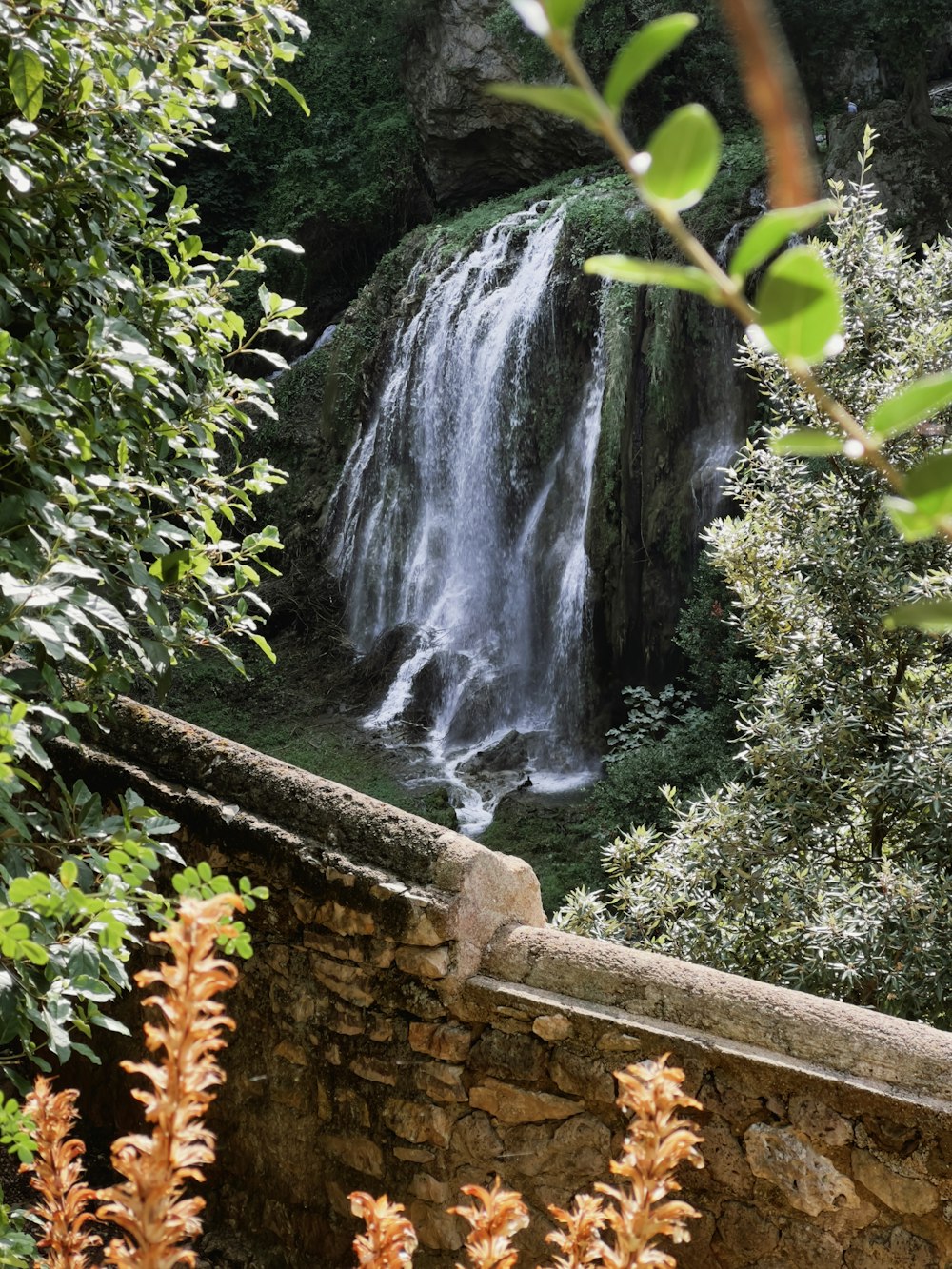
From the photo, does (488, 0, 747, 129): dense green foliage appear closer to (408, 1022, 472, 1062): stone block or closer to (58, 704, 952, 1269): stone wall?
(58, 704, 952, 1269): stone wall

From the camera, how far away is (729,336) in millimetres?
10180

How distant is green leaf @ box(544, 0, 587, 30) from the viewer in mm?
389

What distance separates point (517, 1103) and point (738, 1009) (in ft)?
1.82

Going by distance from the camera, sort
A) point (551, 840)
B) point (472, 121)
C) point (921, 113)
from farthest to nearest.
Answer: point (472, 121) < point (921, 113) < point (551, 840)

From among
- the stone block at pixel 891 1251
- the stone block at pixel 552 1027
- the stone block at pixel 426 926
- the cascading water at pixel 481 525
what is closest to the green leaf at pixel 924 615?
the stone block at pixel 891 1251

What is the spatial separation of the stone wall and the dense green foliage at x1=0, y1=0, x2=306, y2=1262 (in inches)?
21.2

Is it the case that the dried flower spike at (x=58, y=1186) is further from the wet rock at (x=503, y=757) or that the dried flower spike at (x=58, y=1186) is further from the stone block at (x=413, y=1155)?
the wet rock at (x=503, y=757)

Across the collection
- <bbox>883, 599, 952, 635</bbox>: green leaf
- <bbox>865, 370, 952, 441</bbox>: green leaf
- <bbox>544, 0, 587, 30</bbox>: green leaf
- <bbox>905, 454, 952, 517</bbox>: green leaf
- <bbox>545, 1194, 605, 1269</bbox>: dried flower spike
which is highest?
<bbox>544, 0, 587, 30</bbox>: green leaf

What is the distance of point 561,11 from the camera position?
391mm

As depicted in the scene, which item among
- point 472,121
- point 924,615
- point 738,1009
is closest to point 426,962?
point 738,1009

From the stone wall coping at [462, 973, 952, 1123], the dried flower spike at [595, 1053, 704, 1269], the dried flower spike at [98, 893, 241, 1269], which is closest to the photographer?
the dried flower spike at [98, 893, 241, 1269]

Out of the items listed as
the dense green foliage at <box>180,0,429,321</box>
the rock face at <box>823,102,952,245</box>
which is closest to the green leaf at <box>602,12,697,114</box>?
the rock face at <box>823,102,952,245</box>

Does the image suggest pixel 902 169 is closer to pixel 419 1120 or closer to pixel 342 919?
pixel 342 919

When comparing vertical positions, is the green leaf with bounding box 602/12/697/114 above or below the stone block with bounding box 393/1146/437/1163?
above
